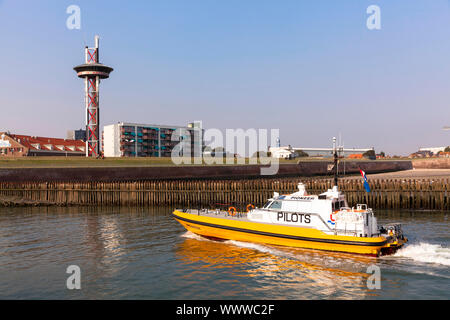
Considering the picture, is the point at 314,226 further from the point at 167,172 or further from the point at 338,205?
the point at 167,172

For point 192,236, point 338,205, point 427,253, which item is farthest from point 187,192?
point 427,253

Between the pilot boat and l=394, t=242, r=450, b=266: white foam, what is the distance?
405mm

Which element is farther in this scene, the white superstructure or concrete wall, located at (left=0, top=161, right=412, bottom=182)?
concrete wall, located at (left=0, top=161, right=412, bottom=182)

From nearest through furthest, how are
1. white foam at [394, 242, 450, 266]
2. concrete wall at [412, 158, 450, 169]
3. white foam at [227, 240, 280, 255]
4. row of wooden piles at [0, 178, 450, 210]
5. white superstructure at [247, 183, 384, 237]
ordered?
white foam at [394, 242, 450, 266]
white superstructure at [247, 183, 384, 237]
white foam at [227, 240, 280, 255]
row of wooden piles at [0, 178, 450, 210]
concrete wall at [412, 158, 450, 169]

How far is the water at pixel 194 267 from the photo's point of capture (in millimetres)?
11586

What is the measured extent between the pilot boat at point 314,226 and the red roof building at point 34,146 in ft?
275

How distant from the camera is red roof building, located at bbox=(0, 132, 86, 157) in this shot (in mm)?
93562

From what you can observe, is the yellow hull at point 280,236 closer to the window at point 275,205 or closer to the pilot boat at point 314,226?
the pilot boat at point 314,226

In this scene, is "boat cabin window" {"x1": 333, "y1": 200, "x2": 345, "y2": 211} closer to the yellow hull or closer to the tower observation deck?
the yellow hull

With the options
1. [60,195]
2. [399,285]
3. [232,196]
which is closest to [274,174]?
[232,196]

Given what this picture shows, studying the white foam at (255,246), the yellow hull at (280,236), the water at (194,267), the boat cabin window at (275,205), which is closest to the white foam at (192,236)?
the water at (194,267)

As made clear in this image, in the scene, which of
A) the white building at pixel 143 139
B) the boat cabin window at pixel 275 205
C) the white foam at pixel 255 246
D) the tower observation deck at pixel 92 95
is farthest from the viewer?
the white building at pixel 143 139

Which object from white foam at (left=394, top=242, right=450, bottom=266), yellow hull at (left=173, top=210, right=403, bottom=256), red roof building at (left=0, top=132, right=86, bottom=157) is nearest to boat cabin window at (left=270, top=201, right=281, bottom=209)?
yellow hull at (left=173, top=210, right=403, bottom=256)

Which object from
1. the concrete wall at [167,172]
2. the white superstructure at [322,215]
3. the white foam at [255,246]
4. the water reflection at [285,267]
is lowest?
the water reflection at [285,267]
